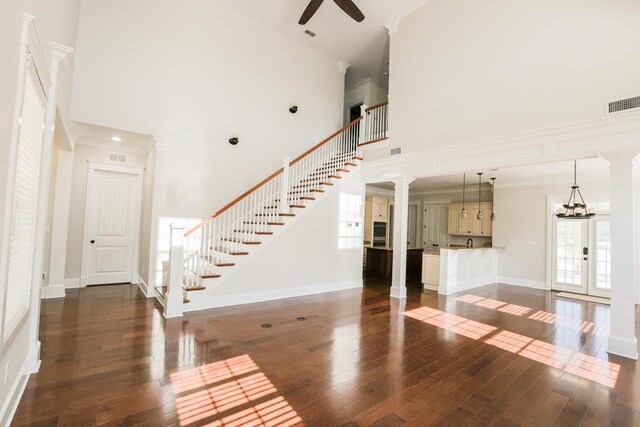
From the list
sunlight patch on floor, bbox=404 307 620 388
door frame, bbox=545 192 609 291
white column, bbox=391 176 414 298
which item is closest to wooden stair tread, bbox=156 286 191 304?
sunlight patch on floor, bbox=404 307 620 388

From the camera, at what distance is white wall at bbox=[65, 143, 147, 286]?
5.97 m

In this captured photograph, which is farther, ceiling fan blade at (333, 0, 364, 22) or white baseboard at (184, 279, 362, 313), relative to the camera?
ceiling fan blade at (333, 0, 364, 22)

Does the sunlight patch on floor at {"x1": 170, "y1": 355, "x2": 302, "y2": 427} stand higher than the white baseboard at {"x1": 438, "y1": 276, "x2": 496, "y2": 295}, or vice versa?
the white baseboard at {"x1": 438, "y1": 276, "x2": 496, "y2": 295}

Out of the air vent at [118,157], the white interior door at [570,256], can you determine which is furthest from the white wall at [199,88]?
the white interior door at [570,256]

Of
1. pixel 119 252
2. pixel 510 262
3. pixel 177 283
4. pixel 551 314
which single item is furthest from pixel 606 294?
pixel 119 252

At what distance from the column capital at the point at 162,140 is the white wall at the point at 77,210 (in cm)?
167

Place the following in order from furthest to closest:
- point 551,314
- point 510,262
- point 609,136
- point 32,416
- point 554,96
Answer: point 510,262 < point 551,314 < point 554,96 < point 609,136 < point 32,416

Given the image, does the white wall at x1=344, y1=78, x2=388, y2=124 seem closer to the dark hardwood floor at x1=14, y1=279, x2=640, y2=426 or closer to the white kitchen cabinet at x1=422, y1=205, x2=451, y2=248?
the white kitchen cabinet at x1=422, y1=205, x2=451, y2=248

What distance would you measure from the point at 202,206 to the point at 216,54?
3.30 meters

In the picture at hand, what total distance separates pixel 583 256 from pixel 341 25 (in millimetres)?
7924

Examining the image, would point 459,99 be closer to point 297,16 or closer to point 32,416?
point 297,16

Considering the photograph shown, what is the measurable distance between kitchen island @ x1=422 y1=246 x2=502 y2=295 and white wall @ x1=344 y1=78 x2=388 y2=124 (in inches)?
213

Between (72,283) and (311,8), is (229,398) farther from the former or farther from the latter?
(311,8)

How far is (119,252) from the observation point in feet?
21.3
